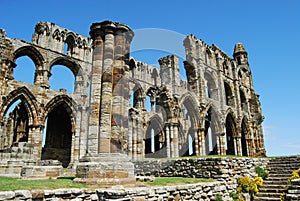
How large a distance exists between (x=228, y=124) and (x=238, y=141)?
6.60 ft

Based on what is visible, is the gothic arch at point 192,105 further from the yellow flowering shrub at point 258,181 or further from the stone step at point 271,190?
the stone step at point 271,190

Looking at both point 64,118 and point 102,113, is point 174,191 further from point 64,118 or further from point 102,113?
point 64,118

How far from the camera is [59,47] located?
21.8 meters

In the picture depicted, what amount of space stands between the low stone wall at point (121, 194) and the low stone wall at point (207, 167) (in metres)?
1.84

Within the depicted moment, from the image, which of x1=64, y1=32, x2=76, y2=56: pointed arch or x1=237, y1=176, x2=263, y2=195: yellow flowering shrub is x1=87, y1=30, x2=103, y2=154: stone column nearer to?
x1=237, y1=176, x2=263, y2=195: yellow flowering shrub

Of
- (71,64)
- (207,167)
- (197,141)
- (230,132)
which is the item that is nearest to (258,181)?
(207,167)

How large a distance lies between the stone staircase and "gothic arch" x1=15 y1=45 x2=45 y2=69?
1810 cm

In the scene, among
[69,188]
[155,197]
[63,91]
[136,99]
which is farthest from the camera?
[136,99]

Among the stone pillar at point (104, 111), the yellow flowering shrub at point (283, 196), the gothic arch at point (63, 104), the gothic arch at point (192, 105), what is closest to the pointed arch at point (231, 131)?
the gothic arch at point (192, 105)

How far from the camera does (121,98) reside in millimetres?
9062

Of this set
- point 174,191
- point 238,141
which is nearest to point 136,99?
point 238,141

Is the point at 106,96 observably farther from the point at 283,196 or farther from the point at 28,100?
the point at 28,100

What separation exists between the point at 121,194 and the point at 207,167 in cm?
566

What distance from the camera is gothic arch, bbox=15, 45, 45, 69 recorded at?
19.6 m
